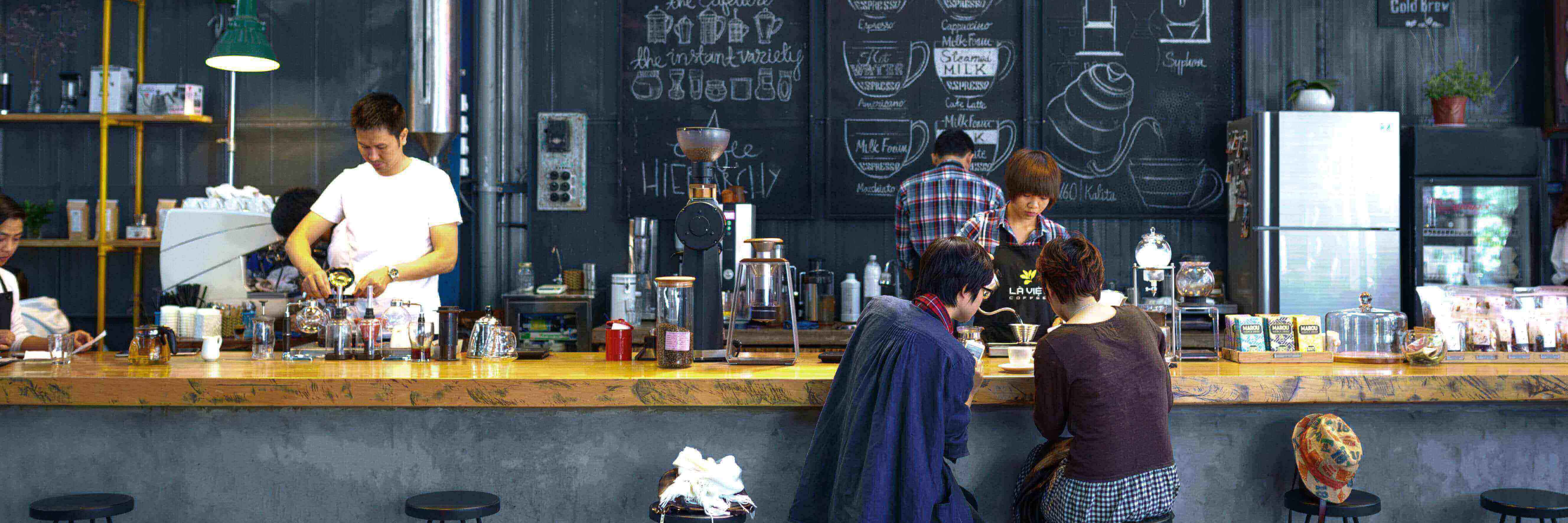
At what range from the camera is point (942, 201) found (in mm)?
4754

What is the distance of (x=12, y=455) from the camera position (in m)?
2.91

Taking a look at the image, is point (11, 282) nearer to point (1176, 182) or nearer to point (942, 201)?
point (942, 201)

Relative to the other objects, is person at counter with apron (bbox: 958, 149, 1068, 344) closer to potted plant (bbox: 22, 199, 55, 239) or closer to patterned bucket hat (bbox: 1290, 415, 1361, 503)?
patterned bucket hat (bbox: 1290, 415, 1361, 503)

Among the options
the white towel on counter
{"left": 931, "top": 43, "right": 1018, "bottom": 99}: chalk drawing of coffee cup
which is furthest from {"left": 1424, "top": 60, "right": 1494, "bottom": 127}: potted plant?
the white towel on counter

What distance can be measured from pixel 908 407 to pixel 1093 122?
156 inches

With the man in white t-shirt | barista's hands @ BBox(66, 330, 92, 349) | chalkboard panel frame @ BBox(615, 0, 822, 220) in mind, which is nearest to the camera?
barista's hands @ BBox(66, 330, 92, 349)

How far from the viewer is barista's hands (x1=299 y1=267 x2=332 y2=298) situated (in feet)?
11.1

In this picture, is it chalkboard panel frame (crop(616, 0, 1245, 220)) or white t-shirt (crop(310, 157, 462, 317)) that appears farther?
chalkboard panel frame (crop(616, 0, 1245, 220))

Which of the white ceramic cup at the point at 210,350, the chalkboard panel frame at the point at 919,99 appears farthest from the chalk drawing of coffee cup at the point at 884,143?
the white ceramic cup at the point at 210,350

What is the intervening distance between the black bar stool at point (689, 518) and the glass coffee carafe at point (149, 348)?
1471mm

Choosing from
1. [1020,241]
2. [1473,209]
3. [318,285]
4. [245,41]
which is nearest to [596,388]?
[318,285]

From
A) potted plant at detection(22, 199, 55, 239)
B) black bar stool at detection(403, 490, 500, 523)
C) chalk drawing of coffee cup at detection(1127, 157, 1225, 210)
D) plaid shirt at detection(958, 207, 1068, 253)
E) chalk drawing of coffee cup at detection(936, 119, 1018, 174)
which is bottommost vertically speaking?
black bar stool at detection(403, 490, 500, 523)

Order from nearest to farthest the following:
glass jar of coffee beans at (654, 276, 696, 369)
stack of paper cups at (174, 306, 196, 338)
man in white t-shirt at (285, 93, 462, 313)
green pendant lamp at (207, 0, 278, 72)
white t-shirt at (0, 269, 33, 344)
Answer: glass jar of coffee beans at (654, 276, 696, 369) < man in white t-shirt at (285, 93, 462, 313) < white t-shirt at (0, 269, 33, 344) < stack of paper cups at (174, 306, 196, 338) < green pendant lamp at (207, 0, 278, 72)

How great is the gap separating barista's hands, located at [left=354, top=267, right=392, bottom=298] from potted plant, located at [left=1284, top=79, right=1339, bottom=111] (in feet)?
14.0
